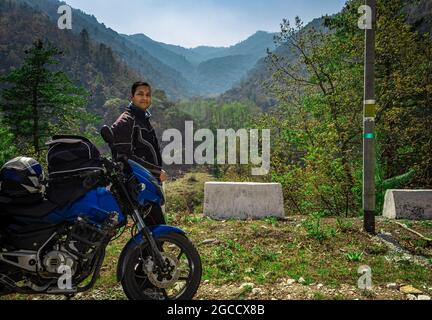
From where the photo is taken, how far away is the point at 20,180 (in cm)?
338

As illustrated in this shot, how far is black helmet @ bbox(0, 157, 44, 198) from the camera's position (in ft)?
11.1

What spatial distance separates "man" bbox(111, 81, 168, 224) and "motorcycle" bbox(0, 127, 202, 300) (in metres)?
0.39

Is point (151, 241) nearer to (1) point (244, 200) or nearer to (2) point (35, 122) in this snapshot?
(1) point (244, 200)

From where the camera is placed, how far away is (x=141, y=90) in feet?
14.2

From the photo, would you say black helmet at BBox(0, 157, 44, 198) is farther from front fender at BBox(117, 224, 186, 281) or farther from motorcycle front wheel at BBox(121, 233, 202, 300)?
motorcycle front wheel at BBox(121, 233, 202, 300)

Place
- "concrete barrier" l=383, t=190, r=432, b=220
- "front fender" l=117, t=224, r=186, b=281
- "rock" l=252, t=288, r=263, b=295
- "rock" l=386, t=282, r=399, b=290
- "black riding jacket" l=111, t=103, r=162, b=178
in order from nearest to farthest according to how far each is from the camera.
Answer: "front fender" l=117, t=224, r=186, b=281, "black riding jacket" l=111, t=103, r=162, b=178, "rock" l=252, t=288, r=263, b=295, "rock" l=386, t=282, r=399, b=290, "concrete barrier" l=383, t=190, r=432, b=220

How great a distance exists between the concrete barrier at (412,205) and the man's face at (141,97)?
617cm

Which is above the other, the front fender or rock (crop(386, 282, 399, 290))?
the front fender

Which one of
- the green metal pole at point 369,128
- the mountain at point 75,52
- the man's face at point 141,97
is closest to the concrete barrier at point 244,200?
the green metal pole at point 369,128

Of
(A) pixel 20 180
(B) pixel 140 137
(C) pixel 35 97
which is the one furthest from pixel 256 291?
(C) pixel 35 97

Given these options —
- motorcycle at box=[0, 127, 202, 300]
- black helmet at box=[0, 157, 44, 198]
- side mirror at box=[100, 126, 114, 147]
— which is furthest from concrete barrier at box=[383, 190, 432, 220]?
black helmet at box=[0, 157, 44, 198]

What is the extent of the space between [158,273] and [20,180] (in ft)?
5.32

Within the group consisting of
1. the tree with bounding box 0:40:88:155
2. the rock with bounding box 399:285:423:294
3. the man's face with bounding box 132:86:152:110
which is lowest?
the rock with bounding box 399:285:423:294
